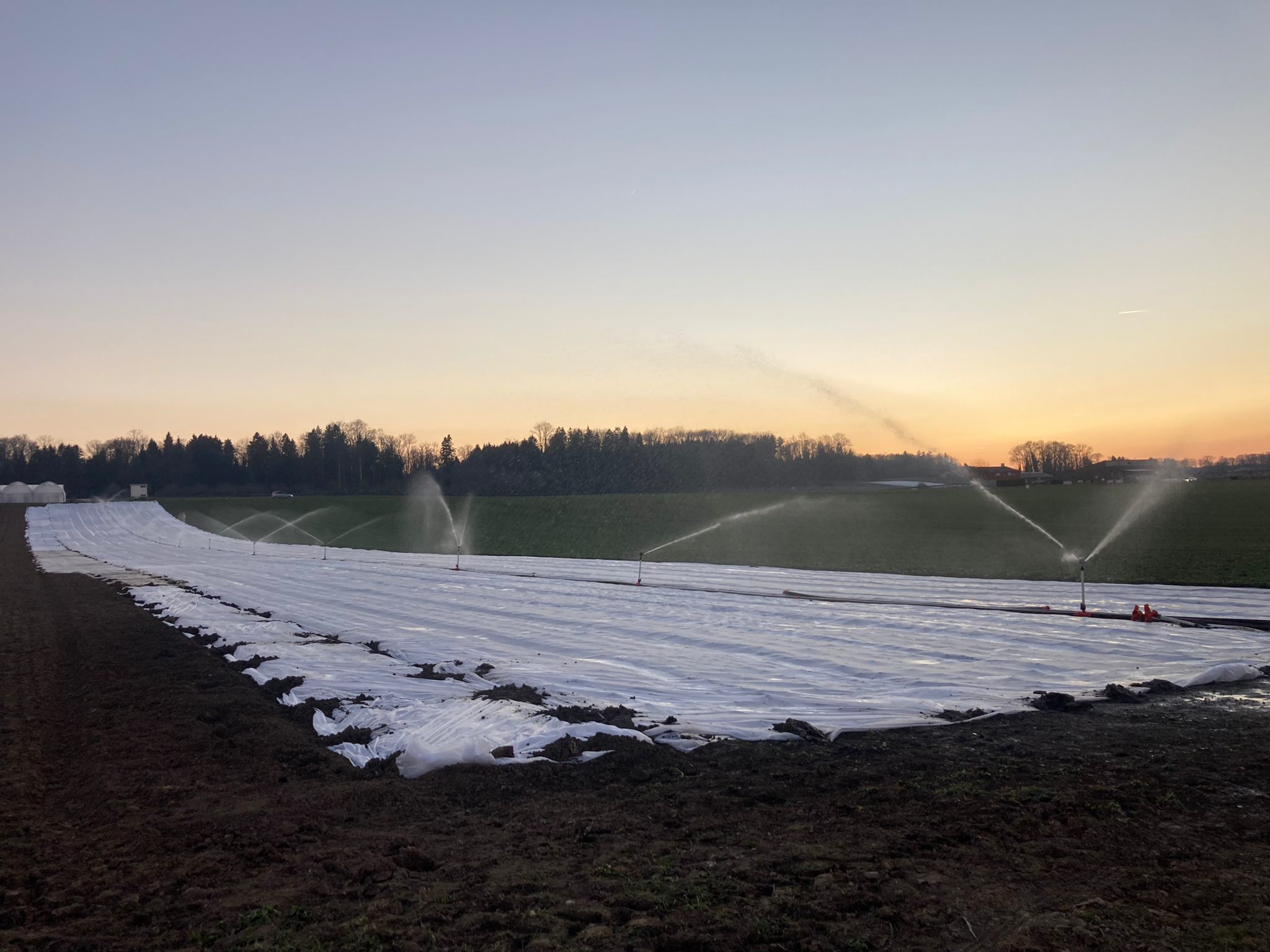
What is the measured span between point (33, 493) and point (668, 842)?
495 feet

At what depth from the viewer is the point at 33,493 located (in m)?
125

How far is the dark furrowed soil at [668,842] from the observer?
4.91m

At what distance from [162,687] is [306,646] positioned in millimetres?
3272

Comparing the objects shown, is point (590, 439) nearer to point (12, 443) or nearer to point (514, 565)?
point (514, 565)

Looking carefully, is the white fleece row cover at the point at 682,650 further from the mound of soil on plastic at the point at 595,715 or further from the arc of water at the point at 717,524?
the arc of water at the point at 717,524

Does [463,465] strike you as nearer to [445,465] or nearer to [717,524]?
[445,465]

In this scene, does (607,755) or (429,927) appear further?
(607,755)

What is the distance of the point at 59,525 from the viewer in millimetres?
84438

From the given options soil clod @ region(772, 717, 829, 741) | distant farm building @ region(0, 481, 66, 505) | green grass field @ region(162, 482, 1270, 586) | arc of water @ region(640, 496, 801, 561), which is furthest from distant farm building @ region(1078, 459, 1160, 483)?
distant farm building @ region(0, 481, 66, 505)

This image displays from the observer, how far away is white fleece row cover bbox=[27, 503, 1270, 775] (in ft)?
33.6

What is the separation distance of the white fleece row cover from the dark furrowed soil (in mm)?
1110

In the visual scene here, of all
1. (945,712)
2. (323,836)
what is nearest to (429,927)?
(323,836)

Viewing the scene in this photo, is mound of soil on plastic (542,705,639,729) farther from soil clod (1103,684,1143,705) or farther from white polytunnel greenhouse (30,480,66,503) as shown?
white polytunnel greenhouse (30,480,66,503)

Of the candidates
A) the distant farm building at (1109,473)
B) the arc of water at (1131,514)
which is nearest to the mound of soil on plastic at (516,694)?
the arc of water at (1131,514)
